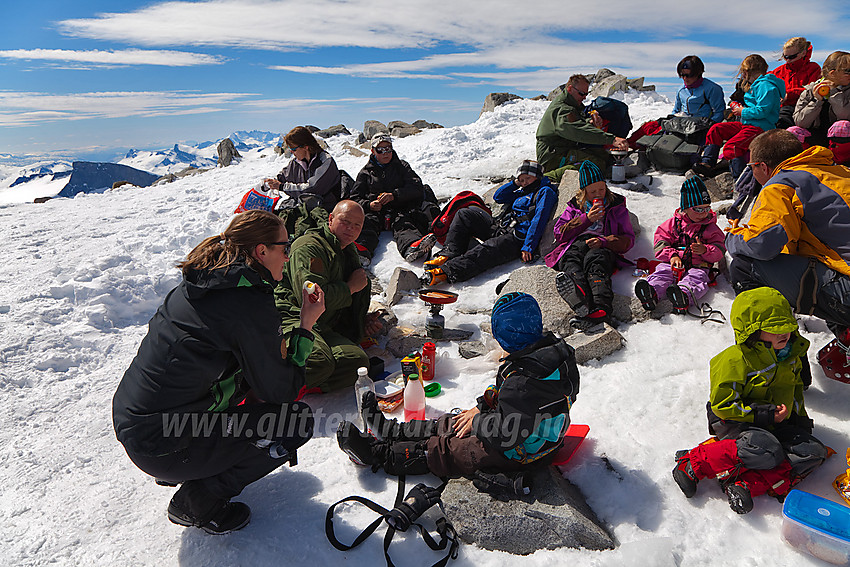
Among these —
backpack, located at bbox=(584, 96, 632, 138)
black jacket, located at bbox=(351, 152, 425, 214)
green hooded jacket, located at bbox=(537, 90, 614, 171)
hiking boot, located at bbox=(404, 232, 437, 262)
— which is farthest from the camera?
backpack, located at bbox=(584, 96, 632, 138)

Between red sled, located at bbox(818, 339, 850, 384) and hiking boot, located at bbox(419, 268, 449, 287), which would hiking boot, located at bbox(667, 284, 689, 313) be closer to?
red sled, located at bbox(818, 339, 850, 384)

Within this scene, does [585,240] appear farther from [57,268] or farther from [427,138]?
[427,138]

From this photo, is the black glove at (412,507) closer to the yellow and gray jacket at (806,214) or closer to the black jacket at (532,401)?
the black jacket at (532,401)

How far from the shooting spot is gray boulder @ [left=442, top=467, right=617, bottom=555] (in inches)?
110

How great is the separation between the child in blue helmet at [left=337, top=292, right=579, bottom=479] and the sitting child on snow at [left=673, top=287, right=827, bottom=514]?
0.96 meters

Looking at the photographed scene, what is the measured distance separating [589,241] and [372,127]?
1642 cm

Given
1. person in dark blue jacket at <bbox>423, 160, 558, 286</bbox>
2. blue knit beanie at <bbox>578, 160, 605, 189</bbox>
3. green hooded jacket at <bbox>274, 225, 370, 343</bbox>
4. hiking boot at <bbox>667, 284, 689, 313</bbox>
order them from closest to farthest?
green hooded jacket at <bbox>274, 225, 370, 343</bbox> < hiking boot at <bbox>667, 284, 689, 313</bbox> < blue knit beanie at <bbox>578, 160, 605, 189</bbox> < person in dark blue jacket at <bbox>423, 160, 558, 286</bbox>

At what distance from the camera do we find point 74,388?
4.63 m

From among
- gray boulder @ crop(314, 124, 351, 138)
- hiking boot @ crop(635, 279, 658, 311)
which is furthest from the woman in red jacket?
gray boulder @ crop(314, 124, 351, 138)

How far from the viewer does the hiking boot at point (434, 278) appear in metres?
6.78

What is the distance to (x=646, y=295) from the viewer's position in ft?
16.6

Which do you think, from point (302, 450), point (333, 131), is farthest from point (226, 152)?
point (302, 450)

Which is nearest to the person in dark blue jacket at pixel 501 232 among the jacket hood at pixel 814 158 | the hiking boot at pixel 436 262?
the hiking boot at pixel 436 262

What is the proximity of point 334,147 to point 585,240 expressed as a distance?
49.0 feet
